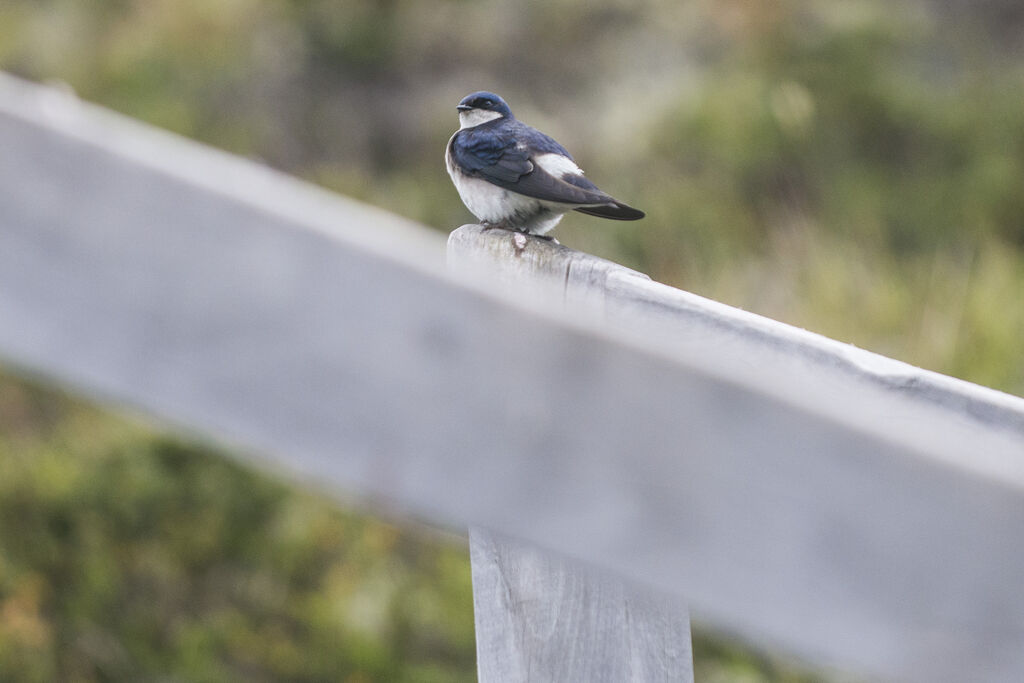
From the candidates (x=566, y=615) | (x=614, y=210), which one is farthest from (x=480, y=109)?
(x=566, y=615)

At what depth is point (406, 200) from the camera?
25.1ft

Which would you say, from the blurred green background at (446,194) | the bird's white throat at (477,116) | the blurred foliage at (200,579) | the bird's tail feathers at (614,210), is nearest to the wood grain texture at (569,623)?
the bird's tail feathers at (614,210)

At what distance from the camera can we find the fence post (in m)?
1.48

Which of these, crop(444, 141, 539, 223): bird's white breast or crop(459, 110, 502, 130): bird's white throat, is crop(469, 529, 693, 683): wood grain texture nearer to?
crop(444, 141, 539, 223): bird's white breast

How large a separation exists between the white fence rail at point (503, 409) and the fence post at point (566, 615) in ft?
2.23

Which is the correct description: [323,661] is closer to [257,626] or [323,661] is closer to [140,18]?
[257,626]

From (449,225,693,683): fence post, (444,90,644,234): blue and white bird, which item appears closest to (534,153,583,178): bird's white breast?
(444,90,644,234): blue and white bird

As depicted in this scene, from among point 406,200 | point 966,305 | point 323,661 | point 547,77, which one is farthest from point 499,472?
point 547,77

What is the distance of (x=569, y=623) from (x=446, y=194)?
660 centimetres

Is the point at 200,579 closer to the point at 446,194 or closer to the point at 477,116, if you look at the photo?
the point at 477,116

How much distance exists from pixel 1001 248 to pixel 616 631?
5.12m

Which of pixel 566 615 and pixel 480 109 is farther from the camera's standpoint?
pixel 480 109

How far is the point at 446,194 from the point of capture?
7906mm

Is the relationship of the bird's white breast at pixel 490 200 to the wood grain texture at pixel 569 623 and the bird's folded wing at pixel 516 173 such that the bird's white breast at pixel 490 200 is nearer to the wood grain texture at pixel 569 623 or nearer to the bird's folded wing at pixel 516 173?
the bird's folded wing at pixel 516 173
